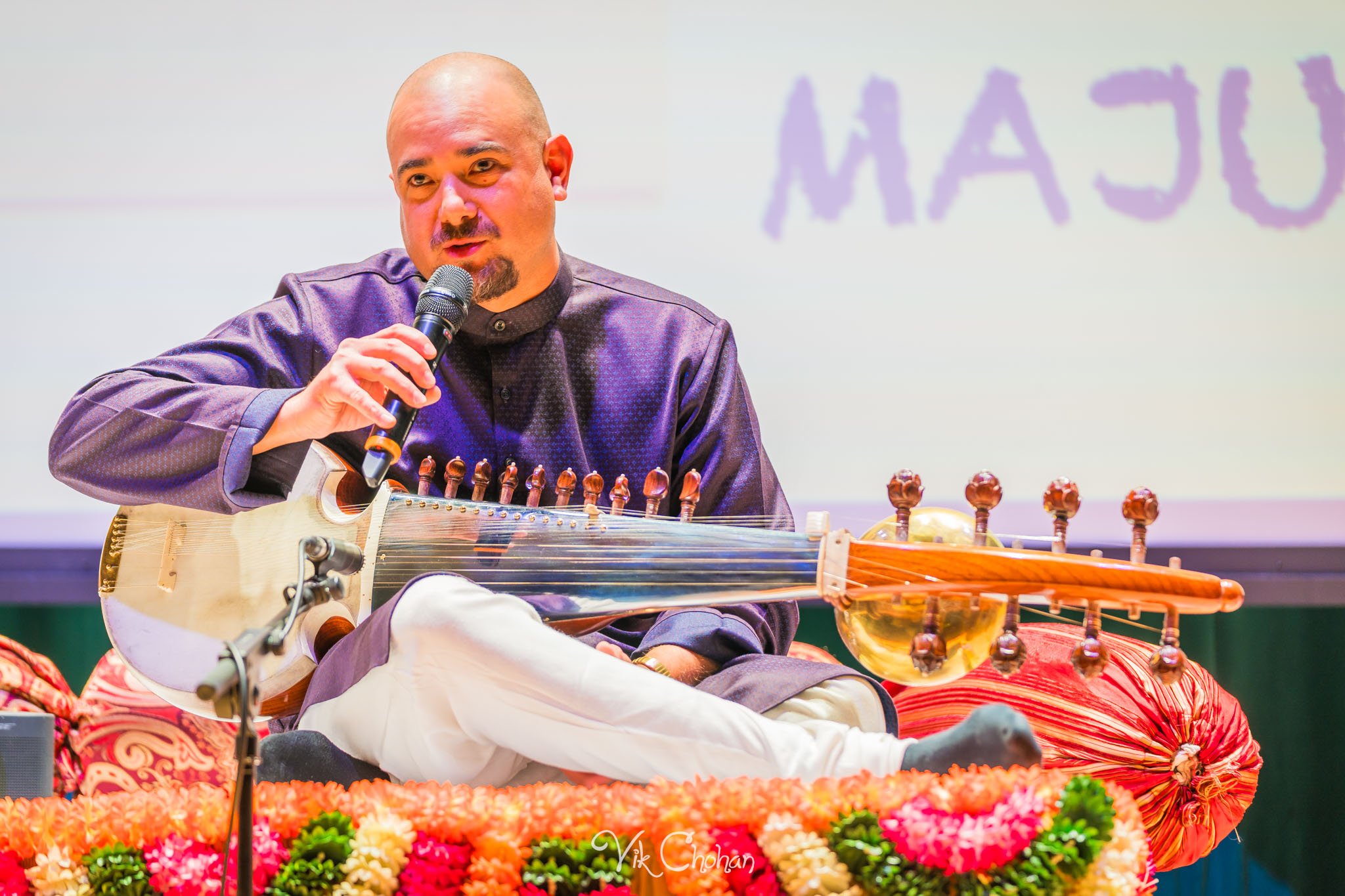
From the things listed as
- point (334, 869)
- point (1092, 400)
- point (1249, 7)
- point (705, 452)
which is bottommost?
point (334, 869)

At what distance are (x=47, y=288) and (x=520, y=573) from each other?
2066 millimetres

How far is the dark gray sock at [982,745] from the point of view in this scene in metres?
1.48

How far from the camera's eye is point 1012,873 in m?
1.35

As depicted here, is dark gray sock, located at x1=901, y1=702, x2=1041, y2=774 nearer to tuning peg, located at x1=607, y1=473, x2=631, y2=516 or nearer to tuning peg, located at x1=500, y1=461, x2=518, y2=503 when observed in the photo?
tuning peg, located at x1=607, y1=473, x2=631, y2=516

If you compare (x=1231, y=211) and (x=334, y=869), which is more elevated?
(x=1231, y=211)

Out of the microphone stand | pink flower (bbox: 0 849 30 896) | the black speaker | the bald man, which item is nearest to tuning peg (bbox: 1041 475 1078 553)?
the bald man

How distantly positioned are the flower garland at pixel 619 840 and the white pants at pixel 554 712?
86 millimetres

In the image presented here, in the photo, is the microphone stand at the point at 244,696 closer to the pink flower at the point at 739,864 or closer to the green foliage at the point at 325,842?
the green foliage at the point at 325,842

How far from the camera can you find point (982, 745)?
4.99ft

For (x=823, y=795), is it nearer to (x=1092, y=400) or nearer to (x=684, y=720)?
(x=684, y=720)

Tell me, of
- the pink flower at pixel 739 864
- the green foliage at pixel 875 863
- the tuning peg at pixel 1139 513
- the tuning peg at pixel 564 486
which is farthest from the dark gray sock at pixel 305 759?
the tuning peg at pixel 1139 513

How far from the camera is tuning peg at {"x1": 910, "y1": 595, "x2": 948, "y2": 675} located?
1.57 meters

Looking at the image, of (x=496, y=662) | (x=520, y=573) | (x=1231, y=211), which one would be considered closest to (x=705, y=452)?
(x=520, y=573)

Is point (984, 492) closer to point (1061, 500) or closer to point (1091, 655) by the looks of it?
point (1061, 500)
